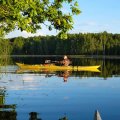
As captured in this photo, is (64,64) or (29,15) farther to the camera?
(64,64)

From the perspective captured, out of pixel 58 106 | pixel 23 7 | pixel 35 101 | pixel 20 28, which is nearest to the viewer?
pixel 23 7

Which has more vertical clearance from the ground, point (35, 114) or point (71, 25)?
point (71, 25)

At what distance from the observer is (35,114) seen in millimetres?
20797

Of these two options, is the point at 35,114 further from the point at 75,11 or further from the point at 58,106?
the point at 75,11

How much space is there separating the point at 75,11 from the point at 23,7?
2.68m

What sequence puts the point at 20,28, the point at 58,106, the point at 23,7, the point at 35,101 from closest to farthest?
1. the point at 23,7
2. the point at 20,28
3. the point at 58,106
4. the point at 35,101

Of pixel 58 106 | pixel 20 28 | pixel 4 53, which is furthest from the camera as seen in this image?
pixel 4 53

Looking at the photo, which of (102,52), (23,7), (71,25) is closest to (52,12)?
(71,25)

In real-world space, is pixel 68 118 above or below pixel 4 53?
below

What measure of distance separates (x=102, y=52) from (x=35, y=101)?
158935 mm

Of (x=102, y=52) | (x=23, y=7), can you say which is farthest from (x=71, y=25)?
(x=102, y=52)

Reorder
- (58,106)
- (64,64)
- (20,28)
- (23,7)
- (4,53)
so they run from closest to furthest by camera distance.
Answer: (23,7)
(20,28)
(58,106)
(4,53)
(64,64)

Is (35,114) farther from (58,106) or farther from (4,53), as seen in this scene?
(4,53)

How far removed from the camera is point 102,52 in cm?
18312
